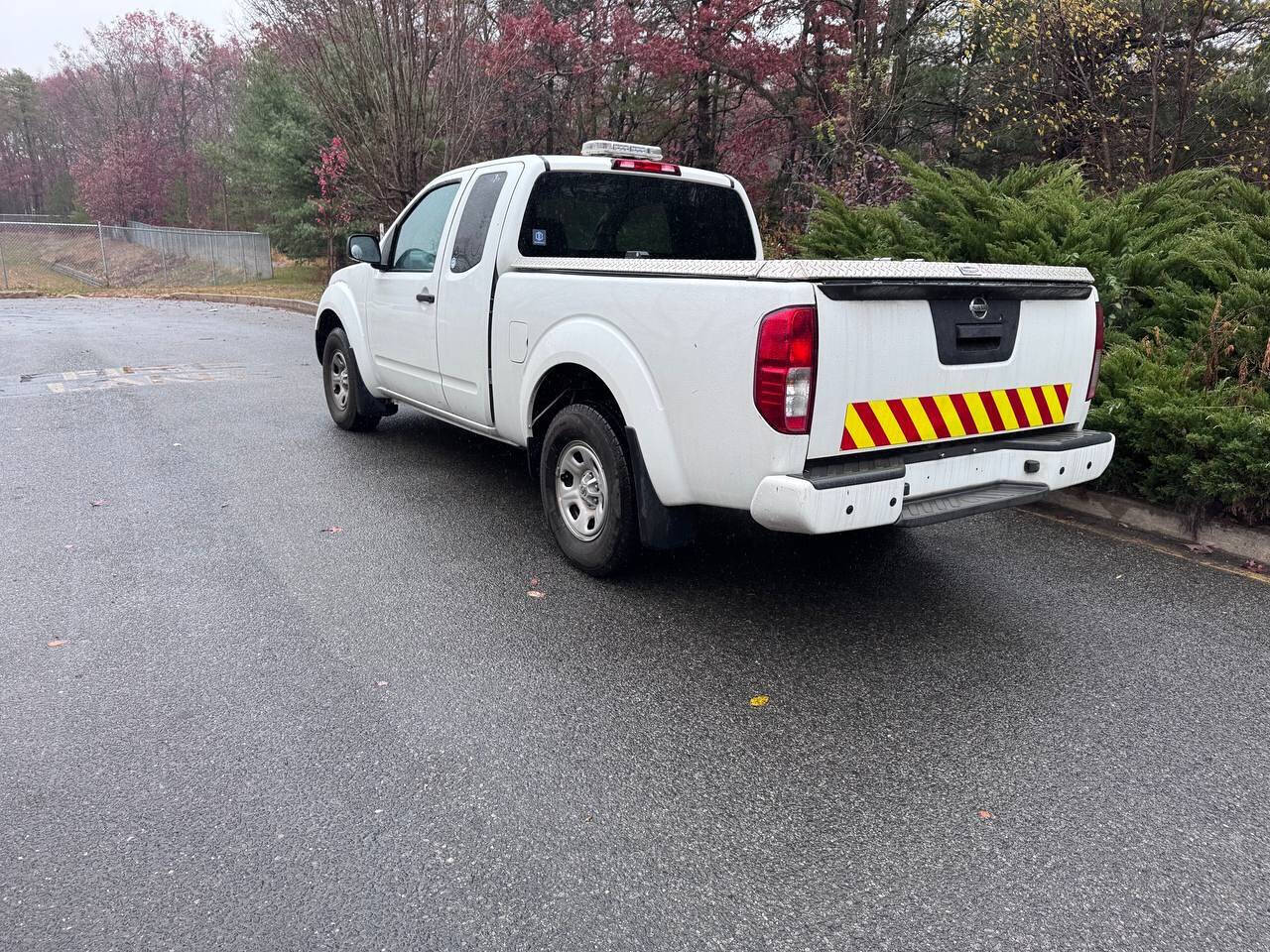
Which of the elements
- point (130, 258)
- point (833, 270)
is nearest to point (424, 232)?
point (833, 270)

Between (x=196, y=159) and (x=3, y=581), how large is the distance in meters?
57.2

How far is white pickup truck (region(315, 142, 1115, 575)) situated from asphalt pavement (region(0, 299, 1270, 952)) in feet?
2.05

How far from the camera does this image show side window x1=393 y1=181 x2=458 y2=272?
5832mm

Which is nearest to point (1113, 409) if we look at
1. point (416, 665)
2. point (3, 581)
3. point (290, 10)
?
point (416, 665)

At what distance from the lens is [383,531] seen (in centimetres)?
518

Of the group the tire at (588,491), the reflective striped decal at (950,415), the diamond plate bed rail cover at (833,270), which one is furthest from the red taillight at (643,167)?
the reflective striped decal at (950,415)

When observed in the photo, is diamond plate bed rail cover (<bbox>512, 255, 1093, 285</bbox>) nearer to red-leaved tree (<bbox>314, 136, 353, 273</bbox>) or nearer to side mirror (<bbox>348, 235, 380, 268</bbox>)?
side mirror (<bbox>348, 235, 380, 268</bbox>)

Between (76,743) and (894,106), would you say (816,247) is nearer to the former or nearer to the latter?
(894,106)

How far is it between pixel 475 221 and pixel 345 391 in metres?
2.66

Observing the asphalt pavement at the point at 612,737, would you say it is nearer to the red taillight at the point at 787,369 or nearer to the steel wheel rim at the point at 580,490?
the steel wheel rim at the point at 580,490

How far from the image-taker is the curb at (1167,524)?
4.82 m

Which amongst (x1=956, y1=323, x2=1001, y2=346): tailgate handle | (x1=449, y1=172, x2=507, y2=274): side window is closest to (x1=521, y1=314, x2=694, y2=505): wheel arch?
(x1=449, y1=172, x2=507, y2=274): side window

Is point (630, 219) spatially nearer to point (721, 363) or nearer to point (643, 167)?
point (643, 167)

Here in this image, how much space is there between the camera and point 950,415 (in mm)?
3756
